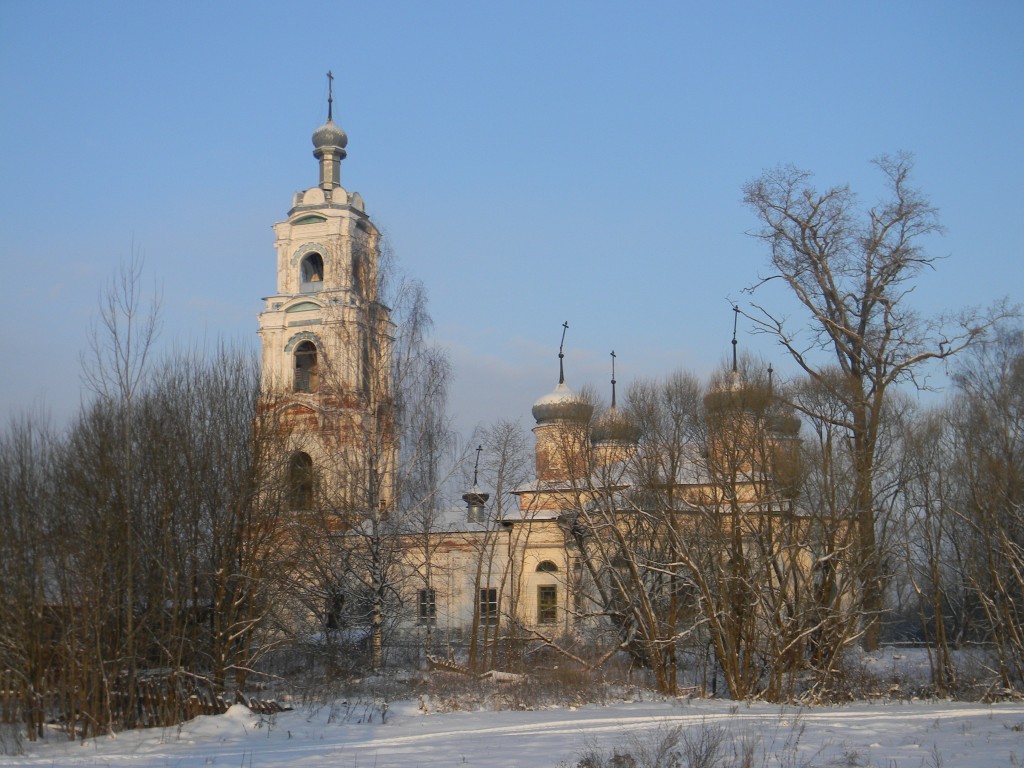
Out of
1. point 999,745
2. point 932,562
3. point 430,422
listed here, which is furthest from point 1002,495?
point 430,422

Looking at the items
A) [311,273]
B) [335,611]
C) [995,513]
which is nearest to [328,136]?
[311,273]

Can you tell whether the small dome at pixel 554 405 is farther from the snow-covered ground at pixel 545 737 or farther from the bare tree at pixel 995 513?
the snow-covered ground at pixel 545 737

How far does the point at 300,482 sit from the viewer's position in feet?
71.2

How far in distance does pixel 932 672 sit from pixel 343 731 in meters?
12.2

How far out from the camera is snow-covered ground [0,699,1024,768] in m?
10.8

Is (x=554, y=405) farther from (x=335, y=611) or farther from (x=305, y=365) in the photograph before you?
(x=335, y=611)

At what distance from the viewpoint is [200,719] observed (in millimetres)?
14641

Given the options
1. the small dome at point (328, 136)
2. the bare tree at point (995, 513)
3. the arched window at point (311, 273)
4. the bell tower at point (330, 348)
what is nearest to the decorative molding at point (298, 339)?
the bell tower at point (330, 348)

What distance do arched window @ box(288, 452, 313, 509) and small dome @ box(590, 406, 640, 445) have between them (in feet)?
20.9

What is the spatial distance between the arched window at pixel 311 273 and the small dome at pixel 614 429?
10.1 m

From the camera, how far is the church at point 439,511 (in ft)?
66.3

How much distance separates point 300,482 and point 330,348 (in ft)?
26.8

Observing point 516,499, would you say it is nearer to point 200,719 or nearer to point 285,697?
point 285,697

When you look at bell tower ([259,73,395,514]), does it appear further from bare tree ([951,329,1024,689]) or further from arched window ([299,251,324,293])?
bare tree ([951,329,1024,689])
